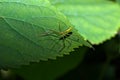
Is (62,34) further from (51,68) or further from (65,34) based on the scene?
(51,68)

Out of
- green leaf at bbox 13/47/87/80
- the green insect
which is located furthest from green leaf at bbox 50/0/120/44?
the green insect

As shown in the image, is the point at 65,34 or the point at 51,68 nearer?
the point at 65,34

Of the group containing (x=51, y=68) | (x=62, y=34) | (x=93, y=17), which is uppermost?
(x=62, y=34)

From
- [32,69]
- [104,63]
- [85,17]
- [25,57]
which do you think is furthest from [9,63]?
[104,63]

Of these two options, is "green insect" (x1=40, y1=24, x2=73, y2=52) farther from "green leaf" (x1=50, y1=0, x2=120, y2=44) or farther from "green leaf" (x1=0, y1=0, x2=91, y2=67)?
"green leaf" (x1=50, y1=0, x2=120, y2=44)

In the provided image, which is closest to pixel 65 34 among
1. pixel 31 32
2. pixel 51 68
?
pixel 31 32

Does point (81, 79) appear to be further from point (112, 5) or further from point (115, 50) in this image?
point (112, 5)

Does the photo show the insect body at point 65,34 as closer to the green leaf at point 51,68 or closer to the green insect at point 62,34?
the green insect at point 62,34
